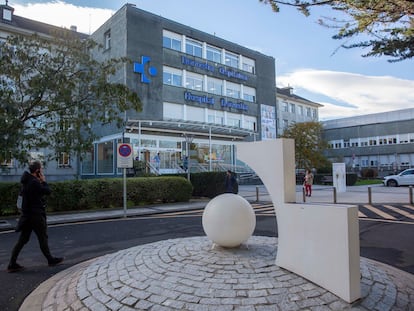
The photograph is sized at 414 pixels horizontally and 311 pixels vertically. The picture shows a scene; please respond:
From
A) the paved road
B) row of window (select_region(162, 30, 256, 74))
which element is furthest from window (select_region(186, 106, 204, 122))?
the paved road

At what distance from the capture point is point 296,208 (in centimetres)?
444

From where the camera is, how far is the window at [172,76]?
32.2 metres

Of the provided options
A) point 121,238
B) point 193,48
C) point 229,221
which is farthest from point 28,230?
point 193,48

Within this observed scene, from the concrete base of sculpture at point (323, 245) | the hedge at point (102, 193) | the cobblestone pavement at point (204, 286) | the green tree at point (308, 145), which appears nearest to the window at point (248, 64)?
the green tree at point (308, 145)

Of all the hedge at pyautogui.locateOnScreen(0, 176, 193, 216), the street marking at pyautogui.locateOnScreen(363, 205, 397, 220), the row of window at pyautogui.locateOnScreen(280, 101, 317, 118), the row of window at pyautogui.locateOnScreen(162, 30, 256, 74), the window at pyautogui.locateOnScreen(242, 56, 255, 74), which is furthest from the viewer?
the row of window at pyautogui.locateOnScreen(280, 101, 317, 118)

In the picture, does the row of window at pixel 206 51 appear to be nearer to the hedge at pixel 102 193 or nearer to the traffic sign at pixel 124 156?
the hedge at pixel 102 193

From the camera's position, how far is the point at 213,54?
3738cm

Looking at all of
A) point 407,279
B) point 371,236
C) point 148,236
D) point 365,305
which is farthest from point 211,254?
point 371,236

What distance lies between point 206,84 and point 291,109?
88.4ft

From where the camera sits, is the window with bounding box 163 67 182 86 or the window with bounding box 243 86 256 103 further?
the window with bounding box 243 86 256 103

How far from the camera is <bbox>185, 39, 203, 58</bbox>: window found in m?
34.6

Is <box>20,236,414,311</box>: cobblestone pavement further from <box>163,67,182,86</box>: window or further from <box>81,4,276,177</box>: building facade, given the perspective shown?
<box>163,67,182,86</box>: window

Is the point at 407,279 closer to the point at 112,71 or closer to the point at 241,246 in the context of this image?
the point at 241,246

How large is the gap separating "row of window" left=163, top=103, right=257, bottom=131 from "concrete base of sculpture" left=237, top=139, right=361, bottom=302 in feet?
88.6
